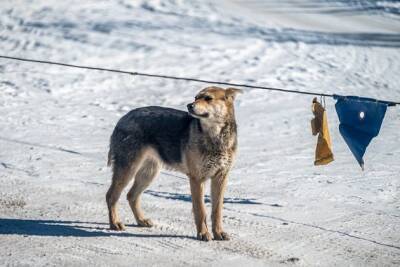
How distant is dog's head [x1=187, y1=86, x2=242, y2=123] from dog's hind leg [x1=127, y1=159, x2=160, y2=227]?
3.59 feet

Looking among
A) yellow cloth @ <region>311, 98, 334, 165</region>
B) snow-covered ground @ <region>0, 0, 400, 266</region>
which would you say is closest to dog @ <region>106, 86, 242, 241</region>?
snow-covered ground @ <region>0, 0, 400, 266</region>

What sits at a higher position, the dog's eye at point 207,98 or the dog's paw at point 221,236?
the dog's eye at point 207,98

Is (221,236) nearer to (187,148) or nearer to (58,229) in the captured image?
(187,148)

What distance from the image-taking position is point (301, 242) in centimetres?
855

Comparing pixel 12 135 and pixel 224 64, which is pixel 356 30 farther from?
pixel 12 135

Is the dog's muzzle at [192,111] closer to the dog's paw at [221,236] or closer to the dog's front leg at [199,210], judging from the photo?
the dog's front leg at [199,210]

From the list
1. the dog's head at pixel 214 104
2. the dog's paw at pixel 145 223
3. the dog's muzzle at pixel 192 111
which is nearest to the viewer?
the dog's muzzle at pixel 192 111

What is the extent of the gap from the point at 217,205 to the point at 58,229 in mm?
1778

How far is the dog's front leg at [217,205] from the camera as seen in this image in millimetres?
8516

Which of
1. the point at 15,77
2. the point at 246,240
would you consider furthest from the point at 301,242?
the point at 15,77

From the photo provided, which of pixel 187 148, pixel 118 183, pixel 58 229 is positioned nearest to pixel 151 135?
pixel 187 148

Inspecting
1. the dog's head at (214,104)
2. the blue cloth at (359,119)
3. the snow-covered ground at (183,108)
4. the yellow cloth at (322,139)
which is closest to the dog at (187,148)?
the dog's head at (214,104)

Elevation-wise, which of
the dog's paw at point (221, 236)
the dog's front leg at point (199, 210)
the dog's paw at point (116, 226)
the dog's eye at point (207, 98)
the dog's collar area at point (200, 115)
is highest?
the dog's eye at point (207, 98)

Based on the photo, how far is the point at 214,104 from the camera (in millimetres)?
8367
